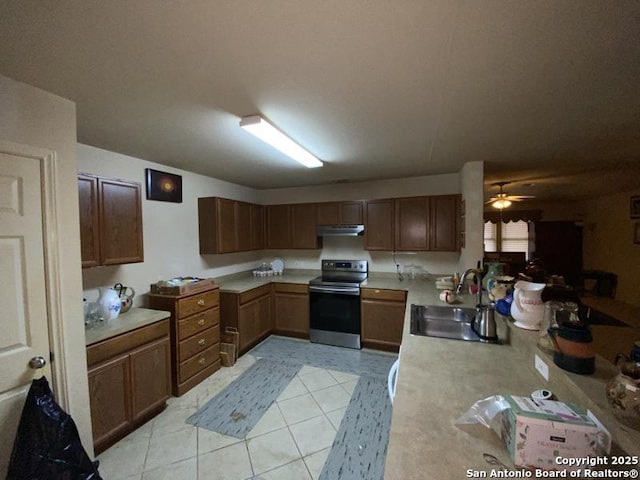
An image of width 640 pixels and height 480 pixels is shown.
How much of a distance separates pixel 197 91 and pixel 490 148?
2.51 m

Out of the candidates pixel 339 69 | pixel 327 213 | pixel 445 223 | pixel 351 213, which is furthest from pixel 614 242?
pixel 339 69

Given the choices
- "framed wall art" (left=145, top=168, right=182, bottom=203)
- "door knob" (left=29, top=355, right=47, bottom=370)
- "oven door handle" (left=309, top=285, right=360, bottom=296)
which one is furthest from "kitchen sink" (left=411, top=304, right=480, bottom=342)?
"framed wall art" (left=145, top=168, right=182, bottom=203)

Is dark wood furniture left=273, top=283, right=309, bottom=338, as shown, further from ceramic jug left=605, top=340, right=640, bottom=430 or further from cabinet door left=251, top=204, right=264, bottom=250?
ceramic jug left=605, top=340, right=640, bottom=430

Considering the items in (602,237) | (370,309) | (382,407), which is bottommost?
(382,407)

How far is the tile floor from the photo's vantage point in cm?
169

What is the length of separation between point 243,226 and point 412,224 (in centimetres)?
241

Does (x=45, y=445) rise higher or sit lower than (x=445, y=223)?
lower

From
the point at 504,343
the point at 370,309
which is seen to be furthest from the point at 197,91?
the point at 370,309

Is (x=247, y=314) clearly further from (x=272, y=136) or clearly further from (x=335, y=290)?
(x=272, y=136)

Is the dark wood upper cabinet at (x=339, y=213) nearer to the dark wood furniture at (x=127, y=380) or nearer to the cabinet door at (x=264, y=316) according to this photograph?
the cabinet door at (x=264, y=316)

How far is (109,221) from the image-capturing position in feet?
6.97

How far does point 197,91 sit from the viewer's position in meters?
1.45

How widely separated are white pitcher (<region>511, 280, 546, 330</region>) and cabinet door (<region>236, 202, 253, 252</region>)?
3188mm

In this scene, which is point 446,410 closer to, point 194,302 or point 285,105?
point 285,105
